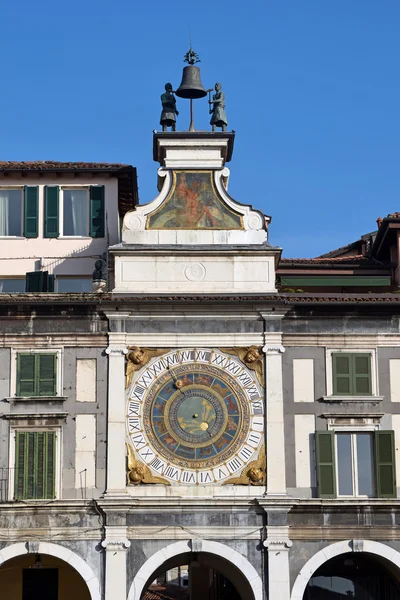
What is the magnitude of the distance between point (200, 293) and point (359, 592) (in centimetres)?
1100

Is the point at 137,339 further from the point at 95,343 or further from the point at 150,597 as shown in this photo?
the point at 150,597

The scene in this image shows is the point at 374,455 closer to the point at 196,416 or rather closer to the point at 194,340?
the point at 196,416

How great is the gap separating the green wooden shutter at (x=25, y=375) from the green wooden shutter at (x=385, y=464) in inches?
419

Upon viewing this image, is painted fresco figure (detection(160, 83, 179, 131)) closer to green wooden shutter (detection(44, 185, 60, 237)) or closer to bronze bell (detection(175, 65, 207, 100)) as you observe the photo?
bronze bell (detection(175, 65, 207, 100))

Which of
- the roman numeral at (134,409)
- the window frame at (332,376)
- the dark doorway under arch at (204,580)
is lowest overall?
the dark doorway under arch at (204,580)

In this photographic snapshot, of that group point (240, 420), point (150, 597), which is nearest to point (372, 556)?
point (240, 420)

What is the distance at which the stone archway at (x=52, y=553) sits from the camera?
39688 millimetres

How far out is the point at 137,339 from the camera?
1635 inches

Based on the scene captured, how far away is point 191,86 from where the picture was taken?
148 feet

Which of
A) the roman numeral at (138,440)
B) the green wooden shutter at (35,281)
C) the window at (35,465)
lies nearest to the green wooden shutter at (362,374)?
the roman numeral at (138,440)

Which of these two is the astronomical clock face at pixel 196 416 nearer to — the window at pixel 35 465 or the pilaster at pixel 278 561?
the pilaster at pixel 278 561

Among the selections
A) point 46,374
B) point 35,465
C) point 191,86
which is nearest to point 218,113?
point 191,86

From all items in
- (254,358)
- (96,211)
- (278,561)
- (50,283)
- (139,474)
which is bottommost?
(278,561)

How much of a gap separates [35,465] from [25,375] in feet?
9.20
